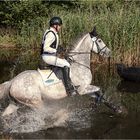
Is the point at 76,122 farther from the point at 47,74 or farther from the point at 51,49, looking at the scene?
the point at 51,49

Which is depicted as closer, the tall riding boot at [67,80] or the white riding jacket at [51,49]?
the white riding jacket at [51,49]

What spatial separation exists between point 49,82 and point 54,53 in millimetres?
653

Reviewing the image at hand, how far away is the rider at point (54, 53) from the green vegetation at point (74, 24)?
647 centimetres

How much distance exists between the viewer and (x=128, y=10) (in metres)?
16.9

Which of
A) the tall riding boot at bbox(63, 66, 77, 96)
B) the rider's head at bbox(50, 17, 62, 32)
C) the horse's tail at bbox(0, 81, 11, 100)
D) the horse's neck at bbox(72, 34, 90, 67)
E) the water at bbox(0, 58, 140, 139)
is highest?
the rider's head at bbox(50, 17, 62, 32)

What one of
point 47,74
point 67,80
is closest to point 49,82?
point 47,74

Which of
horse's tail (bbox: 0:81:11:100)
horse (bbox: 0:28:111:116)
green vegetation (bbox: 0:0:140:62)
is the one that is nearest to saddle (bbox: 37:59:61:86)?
horse (bbox: 0:28:111:116)

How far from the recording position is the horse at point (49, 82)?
9.49m

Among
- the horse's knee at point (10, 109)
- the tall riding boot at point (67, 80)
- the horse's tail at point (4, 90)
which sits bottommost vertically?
the horse's knee at point (10, 109)

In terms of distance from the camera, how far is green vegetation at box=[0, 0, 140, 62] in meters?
15.9

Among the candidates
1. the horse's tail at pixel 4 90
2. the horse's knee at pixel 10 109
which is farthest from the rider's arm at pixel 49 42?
the horse's knee at pixel 10 109

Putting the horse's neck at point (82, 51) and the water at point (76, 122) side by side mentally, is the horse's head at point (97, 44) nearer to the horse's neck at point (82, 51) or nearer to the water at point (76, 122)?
the horse's neck at point (82, 51)

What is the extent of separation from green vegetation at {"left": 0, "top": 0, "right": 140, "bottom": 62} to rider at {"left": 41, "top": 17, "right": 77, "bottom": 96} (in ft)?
21.2

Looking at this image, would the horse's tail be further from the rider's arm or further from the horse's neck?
the horse's neck
